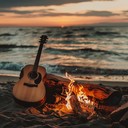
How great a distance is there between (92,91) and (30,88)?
150 cm

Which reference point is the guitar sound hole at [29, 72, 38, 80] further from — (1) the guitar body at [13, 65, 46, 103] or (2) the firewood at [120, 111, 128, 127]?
(2) the firewood at [120, 111, 128, 127]

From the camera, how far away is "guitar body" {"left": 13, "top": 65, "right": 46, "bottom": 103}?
23.9 feet

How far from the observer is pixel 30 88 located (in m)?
7.38

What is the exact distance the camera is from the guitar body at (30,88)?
7.29 metres

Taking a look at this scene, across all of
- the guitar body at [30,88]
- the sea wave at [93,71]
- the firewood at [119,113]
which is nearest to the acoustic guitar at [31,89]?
the guitar body at [30,88]

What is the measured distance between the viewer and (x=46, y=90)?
7.98m

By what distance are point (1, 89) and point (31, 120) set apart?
2959 mm

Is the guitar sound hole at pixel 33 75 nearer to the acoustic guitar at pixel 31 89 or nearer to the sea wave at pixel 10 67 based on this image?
the acoustic guitar at pixel 31 89

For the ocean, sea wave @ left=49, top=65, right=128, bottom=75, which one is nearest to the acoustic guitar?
the ocean

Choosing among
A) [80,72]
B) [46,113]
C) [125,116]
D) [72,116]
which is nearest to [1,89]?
[46,113]

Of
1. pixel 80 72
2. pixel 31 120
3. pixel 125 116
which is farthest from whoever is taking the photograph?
pixel 80 72

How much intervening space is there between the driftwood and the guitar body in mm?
418

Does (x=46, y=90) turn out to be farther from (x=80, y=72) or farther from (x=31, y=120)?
(x=80, y=72)

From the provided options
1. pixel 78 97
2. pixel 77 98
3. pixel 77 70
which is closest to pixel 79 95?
pixel 78 97
